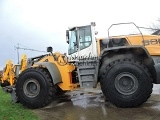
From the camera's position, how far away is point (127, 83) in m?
9.37

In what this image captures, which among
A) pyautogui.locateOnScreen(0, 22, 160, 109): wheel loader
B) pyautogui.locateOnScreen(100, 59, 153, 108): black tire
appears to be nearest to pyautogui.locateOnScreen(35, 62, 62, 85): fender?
pyautogui.locateOnScreen(0, 22, 160, 109): wheel loader

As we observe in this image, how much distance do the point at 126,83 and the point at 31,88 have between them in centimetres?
326

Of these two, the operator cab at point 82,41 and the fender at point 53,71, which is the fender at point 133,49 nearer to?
the operator cab at point 82,41

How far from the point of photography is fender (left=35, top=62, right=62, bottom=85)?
10.2 metres

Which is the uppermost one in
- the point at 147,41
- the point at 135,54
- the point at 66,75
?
the point at 147,41

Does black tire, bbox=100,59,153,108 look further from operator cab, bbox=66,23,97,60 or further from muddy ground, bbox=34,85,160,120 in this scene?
operator cab, bbox=66,23,97,60

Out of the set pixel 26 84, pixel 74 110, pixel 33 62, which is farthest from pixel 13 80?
pixel 74 110

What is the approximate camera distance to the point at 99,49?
33.5 ft

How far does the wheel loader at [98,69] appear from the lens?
9.24m

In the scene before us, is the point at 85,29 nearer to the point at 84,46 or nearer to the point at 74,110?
the point at 84,46

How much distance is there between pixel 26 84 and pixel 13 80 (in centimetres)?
201

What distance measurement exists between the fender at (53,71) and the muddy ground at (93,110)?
0.91 metres

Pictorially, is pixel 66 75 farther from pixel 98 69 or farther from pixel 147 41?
pixel 147 41

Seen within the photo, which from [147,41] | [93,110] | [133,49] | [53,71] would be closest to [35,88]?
[53,71]
